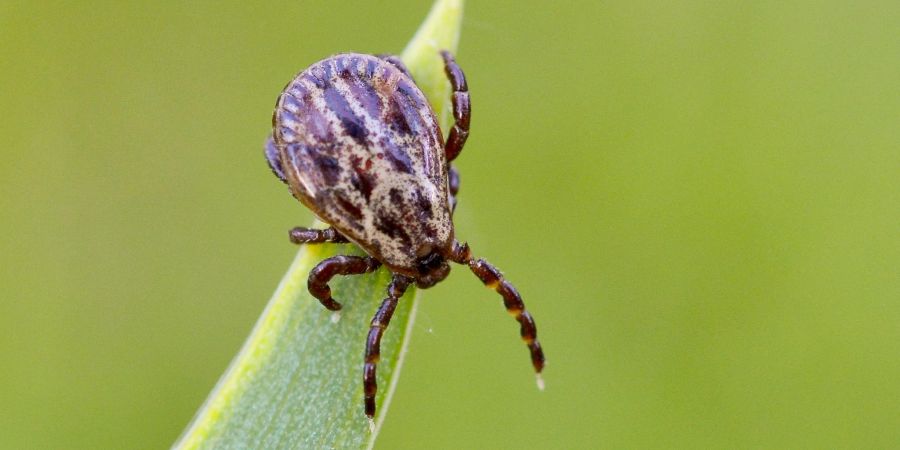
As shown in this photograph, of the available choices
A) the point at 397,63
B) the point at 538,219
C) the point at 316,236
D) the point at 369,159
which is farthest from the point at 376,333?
the point at 538,219

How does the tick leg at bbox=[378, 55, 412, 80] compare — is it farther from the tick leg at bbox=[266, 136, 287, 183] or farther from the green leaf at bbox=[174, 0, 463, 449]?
the tick leg at bbox=[266, 136, 287, 183]

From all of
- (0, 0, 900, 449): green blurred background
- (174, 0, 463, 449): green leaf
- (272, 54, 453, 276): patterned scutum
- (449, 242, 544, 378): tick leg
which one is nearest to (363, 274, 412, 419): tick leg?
(174, 0, 463, 449): green leaf

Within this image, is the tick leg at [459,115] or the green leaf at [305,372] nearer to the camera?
the green leaf at [305,372]

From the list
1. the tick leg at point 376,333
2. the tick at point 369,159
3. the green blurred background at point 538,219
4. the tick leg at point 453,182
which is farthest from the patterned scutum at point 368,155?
the green blurred background at point 538,219

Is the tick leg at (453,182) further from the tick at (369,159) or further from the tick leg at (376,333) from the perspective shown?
the tick leg at (376,333)

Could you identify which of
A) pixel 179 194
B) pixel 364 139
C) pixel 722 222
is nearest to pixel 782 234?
pixel 722 222

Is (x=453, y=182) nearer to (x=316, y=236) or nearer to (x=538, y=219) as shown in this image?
(x=316, y=236)
